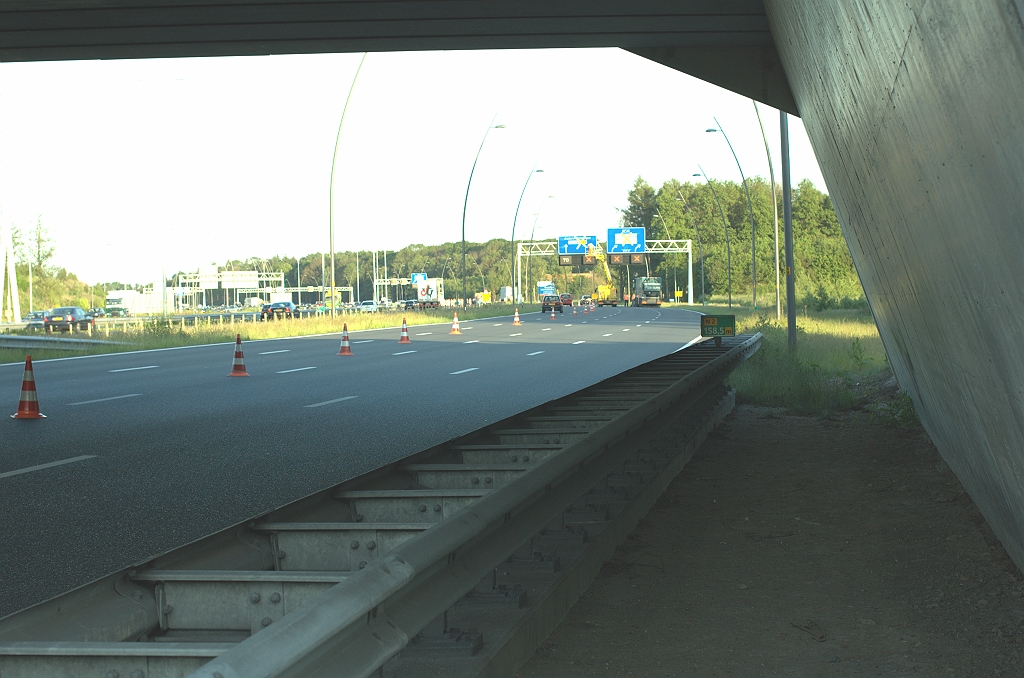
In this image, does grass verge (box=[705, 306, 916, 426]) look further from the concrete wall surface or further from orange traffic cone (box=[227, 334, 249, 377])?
orange traffic cone (box=[227, 334, 249, 377])

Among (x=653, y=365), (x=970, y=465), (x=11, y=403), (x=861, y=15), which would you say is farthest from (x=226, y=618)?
(x=11, y=403)

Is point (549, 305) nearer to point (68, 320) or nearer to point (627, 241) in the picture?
point (627, 241)

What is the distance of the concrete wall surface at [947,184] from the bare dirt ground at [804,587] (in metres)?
0.40

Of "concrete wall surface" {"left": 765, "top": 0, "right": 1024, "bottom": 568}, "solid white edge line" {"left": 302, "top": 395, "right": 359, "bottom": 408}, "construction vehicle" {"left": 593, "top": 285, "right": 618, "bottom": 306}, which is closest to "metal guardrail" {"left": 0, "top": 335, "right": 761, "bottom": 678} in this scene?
"concrete wall surface" {"left": 765, "top": 0, "right": 1024, "bottom": 568}

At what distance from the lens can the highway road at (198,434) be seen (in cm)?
675

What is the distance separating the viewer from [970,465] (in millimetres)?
6137

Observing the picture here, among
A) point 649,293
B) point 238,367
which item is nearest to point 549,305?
point 649,293

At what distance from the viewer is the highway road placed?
22.2ft

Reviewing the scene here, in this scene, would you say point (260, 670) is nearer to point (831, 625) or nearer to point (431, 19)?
point (831, 625)

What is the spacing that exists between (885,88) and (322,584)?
2954mm

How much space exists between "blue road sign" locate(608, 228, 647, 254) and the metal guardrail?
9267cm

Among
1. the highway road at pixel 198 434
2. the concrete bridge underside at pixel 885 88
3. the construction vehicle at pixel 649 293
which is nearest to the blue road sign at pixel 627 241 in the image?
the construction vehicle at pixel 649 293

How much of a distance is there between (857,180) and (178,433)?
26.9 feet

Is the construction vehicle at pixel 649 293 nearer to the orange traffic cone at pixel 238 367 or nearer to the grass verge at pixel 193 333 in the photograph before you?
the grass verge at pixel 193 333
